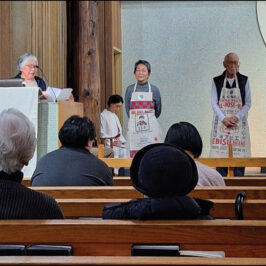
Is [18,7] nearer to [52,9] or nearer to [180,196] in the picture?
[52,9]

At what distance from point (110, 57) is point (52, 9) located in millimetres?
1943

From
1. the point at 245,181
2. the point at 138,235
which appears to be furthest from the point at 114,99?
the point at 138,235

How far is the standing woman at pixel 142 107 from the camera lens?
339 inches

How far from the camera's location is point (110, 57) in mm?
11461

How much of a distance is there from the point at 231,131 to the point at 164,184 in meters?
6.24

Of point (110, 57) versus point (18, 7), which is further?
point (110, 57)

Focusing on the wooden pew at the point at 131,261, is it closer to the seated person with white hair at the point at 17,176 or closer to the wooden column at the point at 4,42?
the seated person with white hair at the point at 17,176

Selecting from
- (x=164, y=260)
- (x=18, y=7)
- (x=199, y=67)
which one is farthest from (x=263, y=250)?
(x=199, y=67)

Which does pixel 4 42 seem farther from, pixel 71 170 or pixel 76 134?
pixel 71 170

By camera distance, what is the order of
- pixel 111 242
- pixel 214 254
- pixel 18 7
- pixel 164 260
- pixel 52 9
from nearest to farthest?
1. pixel 164 260
2. pixel 214 254
3. pixel 111 242
4. pixel 18 7
5. pixel 52 9

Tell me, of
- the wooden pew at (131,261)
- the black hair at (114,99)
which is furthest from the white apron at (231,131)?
the wooden pew at (131,261)

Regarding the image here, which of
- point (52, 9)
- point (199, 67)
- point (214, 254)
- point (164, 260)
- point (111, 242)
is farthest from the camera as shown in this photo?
point (199, 67)

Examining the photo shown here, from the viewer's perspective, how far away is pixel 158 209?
89.2 inches

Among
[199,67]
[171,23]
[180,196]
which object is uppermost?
[171,23]
